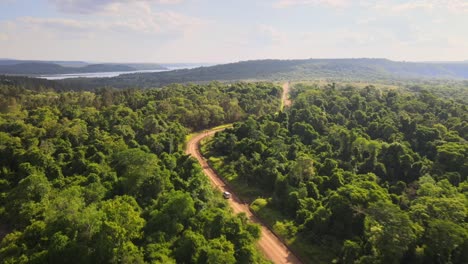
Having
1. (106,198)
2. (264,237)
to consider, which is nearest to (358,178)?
(264,237)

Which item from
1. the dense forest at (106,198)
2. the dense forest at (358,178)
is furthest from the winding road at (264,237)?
the dense forest at (106,198)

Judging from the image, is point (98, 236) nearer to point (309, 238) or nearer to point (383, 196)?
point (309, 238)

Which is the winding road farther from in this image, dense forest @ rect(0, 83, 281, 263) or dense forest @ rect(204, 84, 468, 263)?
dense forest @ rect(0, 83, 281, 263)

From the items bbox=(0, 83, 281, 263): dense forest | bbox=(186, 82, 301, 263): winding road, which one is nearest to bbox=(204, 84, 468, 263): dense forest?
bbox=(186, 82, 301, 263): winding road

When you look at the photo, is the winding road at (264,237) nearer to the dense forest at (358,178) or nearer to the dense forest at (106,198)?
the dense forest at (358,178)

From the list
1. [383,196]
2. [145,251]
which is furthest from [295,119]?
[145,251]
